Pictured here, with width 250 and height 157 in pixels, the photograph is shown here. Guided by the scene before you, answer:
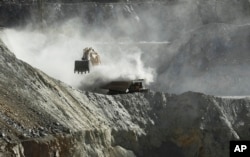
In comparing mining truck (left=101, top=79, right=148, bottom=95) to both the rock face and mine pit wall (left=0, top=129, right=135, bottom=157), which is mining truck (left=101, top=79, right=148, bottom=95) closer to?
the rock face

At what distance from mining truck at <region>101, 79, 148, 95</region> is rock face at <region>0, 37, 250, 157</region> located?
1555 mm

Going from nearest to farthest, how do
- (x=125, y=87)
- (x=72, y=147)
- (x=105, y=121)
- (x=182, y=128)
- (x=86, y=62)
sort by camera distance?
(x=72, y=147)
(x=105, y=121)
(x=182, y=128)
(x=125, y=87)
(x=86, y=62)

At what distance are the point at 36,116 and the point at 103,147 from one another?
5.28 metres

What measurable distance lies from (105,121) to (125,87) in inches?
269

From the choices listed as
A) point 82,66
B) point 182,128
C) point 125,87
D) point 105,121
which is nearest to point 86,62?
point 82,66

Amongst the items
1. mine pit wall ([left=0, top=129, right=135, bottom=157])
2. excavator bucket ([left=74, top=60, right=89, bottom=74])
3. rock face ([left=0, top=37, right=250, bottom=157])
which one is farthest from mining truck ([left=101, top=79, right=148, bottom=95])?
mine pit wall ([left=0, top=129, right=135, bottom=157])

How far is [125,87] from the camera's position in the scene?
34.9 meters

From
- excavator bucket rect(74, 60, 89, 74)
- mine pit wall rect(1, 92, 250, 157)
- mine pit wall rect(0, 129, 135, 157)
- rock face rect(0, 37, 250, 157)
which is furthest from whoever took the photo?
excavator bucket rect(74, 60, 89, 74)

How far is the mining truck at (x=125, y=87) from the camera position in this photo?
114ft

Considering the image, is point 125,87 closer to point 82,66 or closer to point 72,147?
point 82,66

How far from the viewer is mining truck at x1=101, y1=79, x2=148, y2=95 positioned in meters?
34.9

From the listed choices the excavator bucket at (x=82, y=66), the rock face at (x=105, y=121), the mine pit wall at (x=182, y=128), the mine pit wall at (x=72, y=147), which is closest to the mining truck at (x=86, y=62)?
the excavator bucket at (x=82, y=66)

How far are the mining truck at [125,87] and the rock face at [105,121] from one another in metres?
1.55

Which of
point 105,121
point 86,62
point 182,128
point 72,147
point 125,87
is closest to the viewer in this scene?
point 72,147
